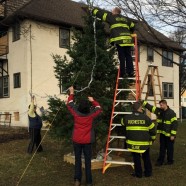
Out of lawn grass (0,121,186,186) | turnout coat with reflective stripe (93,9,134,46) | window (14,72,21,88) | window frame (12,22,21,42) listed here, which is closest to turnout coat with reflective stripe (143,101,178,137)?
lawn grass (0,121,186,186)

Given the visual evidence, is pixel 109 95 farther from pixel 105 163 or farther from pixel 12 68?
pixel 12 68

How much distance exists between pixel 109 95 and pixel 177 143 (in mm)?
5943

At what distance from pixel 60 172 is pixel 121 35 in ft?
13.3

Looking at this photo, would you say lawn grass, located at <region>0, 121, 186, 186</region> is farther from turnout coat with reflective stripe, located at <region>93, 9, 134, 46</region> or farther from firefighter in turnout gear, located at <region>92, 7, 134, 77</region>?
turnout coat with reflective stripe, located at <region>93, 9, 134, 46</region>

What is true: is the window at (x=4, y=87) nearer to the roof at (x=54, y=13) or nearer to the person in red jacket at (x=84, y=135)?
the roof at (x=54, y=13)

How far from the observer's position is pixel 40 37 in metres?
22.5

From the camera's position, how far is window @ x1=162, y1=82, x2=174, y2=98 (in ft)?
105

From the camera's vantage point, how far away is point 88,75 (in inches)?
392

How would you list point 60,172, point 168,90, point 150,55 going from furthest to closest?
1. point 168,90
2. point 150,55
3. point 60,172

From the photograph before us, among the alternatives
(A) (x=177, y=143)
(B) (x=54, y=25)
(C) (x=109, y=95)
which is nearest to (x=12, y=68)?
(B) (x=54, y=25)

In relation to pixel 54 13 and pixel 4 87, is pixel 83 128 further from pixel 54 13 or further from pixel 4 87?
pixel 4 87

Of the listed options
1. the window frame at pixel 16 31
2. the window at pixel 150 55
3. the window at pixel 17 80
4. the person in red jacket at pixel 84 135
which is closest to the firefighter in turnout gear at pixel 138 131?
the person in red jacket at pixel 84 135

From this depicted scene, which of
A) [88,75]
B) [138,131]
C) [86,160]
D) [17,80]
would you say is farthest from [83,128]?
[17,80]

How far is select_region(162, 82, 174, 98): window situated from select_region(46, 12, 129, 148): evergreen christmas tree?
2218cm
